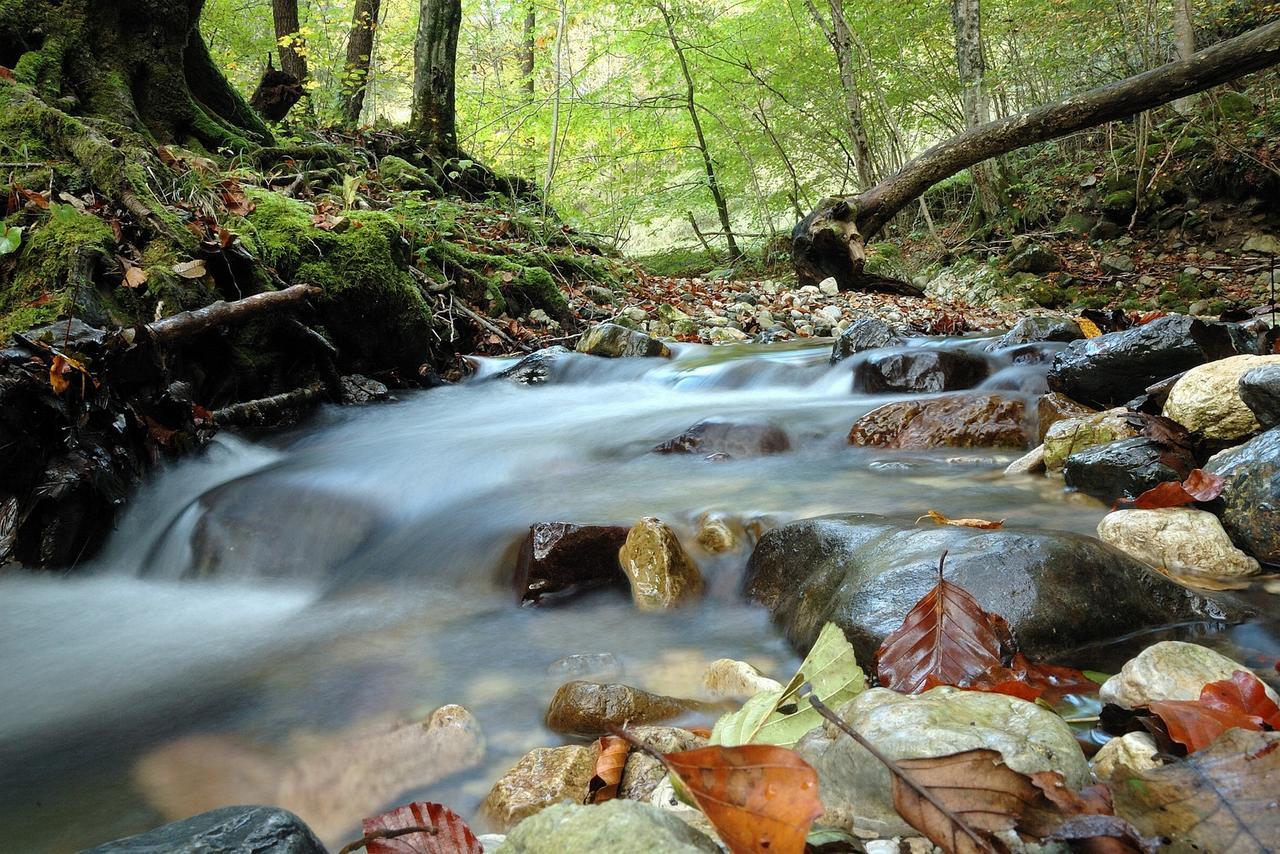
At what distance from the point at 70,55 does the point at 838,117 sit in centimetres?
1297

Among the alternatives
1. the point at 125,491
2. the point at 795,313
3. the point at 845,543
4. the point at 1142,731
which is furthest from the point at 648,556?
the point at 795,313

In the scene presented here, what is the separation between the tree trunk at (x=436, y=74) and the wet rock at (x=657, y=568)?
9.77 metres

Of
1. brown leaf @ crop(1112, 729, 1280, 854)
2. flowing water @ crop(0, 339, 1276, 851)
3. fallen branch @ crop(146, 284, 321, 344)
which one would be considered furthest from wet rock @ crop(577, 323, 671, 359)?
brown leaf @ crop(1112, 729, 1280, 854)

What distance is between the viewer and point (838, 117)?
49.5 feet

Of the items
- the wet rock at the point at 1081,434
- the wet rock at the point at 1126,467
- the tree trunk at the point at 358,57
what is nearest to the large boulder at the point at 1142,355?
the wet rock at the point at 1081,434

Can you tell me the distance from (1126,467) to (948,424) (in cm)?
137

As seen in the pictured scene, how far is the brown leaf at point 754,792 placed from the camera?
0.83 metres

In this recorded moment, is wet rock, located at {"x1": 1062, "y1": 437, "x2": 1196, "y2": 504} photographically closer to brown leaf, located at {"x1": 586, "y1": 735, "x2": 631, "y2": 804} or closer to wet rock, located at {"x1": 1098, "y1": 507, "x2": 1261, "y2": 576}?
wet rock, located at {"x1": 1098, "y1": 507, "x2": 1261, "y2": 576}

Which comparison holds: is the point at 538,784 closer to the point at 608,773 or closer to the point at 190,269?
the point at 608,773

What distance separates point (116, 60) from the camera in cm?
600

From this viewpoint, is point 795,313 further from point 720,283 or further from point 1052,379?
point 1052,379

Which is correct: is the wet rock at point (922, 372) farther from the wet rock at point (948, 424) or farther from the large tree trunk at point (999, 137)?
the large tree trunk at point (999, 137)

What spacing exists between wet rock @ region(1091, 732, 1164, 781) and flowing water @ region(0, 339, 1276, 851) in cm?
87

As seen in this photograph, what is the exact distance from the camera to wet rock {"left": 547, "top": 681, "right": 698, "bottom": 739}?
1827 mm
